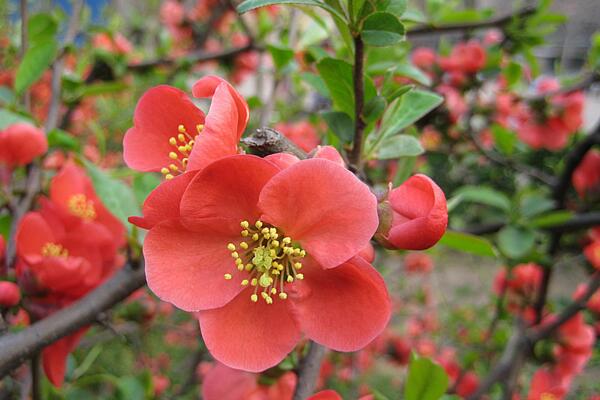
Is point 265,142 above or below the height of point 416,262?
above

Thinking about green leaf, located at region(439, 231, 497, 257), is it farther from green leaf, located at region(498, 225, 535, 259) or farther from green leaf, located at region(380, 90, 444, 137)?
green leaf, located at region(498, 225, 535, 259)

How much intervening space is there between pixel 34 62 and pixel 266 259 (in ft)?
2.14

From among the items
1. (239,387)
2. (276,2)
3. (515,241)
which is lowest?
(515,241)

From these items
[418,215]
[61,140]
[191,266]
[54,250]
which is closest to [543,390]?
[418,215]

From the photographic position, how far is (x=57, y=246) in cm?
67

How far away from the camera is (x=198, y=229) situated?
1.55ft

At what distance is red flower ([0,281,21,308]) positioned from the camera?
0.57m

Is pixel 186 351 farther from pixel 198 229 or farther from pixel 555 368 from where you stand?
pixel 198 229

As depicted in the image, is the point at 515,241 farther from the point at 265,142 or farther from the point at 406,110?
the point at 265,142

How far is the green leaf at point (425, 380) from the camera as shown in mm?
589

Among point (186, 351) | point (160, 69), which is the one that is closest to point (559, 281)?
point (186, 351)

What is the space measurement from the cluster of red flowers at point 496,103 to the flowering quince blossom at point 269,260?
1.09 m

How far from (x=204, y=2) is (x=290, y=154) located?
110 inches

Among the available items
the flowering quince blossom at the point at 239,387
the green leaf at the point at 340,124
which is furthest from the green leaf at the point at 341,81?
the flowering quince blossom at the point at 239,387
